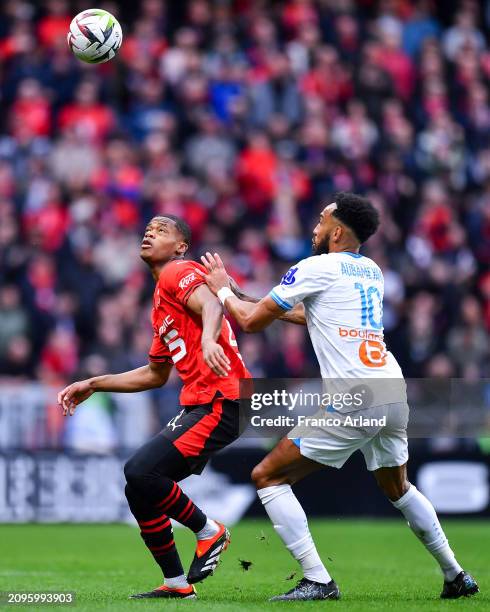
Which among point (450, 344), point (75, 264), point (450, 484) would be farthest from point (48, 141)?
point (450, 484)

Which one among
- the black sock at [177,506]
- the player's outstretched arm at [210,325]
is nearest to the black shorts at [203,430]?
the black sock at [177,506]

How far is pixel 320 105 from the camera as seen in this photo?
1902 centimetres

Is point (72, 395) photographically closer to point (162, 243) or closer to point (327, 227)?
point (162, 243)

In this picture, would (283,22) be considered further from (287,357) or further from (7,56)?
(287,357)

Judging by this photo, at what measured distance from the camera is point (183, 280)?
7.89 meters

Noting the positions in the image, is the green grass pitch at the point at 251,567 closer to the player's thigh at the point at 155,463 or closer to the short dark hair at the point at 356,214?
the player's thigh at the point at 155,463

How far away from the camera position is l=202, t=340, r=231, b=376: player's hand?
7.32m

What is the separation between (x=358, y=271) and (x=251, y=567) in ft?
11.7

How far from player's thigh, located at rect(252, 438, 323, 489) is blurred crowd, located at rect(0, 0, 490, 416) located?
7680 millimetres

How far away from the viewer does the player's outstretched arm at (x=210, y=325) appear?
734cm

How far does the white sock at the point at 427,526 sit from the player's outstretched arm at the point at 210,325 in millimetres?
1397

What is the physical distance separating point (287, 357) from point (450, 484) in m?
2.64

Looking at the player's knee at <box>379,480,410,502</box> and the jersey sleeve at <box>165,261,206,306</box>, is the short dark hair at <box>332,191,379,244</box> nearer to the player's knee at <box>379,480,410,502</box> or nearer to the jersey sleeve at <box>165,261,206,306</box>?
the jersey sleeve at <box>165,261,206,306</box>

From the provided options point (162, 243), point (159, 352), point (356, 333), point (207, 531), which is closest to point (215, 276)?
point (162, 243)
